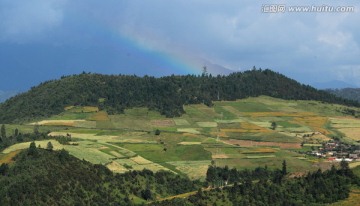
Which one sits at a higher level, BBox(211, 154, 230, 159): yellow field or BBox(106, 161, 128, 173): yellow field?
BBox(211, 154, 230, 159): yellow field

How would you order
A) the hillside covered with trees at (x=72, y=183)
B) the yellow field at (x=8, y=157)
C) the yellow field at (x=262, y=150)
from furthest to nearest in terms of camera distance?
the yellow field at (x=262, y=150)
the yellow field at (x=8, y=157)
the hillside covered with trees at (x=72, y=183)

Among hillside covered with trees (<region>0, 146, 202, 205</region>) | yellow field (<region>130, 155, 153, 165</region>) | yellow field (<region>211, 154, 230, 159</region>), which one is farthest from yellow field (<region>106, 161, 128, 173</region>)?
yellow field (<region>211, 154, 230, 159</region>)

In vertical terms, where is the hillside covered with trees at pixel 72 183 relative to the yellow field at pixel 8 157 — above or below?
below

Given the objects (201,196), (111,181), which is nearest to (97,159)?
(111,181)

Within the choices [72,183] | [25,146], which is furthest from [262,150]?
[72,183]

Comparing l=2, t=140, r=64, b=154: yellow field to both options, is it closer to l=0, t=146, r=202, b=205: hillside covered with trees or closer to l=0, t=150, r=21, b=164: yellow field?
l=0, t=150, r=21, b=164: yellow field

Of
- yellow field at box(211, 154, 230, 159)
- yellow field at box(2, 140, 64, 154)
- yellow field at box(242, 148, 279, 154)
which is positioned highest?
yellow field at box(2, 140, 64, 154)

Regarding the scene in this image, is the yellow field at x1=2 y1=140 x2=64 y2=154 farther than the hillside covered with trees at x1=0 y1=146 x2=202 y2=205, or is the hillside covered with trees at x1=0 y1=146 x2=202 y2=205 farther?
the yellow field at x1=2 y1=140 x2=64 y2=154

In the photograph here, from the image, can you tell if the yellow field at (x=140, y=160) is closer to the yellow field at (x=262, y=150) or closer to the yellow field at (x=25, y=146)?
the yellow field at (x=25, y=146)

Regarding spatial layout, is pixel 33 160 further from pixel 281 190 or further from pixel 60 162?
pixel 281 190

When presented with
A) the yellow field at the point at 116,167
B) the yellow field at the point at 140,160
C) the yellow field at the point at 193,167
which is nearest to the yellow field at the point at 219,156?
the yellow field at the point at 193,167

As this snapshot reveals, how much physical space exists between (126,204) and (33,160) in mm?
23911

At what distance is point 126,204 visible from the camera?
123 metres

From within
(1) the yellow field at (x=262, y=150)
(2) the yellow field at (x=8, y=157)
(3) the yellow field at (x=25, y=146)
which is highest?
(3) the yellow field at (x=25, y=146)
